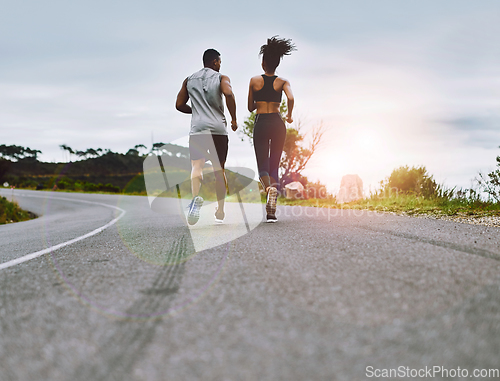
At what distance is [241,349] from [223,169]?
3.95 m

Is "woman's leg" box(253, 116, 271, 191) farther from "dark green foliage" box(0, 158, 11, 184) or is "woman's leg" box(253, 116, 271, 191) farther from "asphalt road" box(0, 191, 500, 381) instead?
"dark green foliage" box(0, 158, 11, 184)

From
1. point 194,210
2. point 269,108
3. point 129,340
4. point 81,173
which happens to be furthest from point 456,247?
point 81,173

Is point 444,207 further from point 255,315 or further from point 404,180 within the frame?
point 255,315

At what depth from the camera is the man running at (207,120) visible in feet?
16.3

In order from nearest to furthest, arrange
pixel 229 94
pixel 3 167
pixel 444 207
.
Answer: pixel 229 94
pixel 444 207
pixel 3 167

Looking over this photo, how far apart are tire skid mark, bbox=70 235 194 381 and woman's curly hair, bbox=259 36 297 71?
412 centimetres

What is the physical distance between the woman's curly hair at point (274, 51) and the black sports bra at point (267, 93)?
0.26 metres

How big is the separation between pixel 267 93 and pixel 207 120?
0.98 metres

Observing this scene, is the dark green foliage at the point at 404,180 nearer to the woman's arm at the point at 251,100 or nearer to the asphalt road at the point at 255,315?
the woman's arm at the point at 251,100

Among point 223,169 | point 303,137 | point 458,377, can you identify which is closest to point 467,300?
point 458,377

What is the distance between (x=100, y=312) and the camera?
5.59 ft

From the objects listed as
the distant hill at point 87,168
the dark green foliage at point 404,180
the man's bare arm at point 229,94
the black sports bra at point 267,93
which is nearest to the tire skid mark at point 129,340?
the man's bare arm at point 229,94

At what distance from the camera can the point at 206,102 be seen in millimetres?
4980

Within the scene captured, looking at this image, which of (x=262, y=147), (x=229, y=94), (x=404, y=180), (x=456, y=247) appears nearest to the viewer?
(x=456, y=247)
